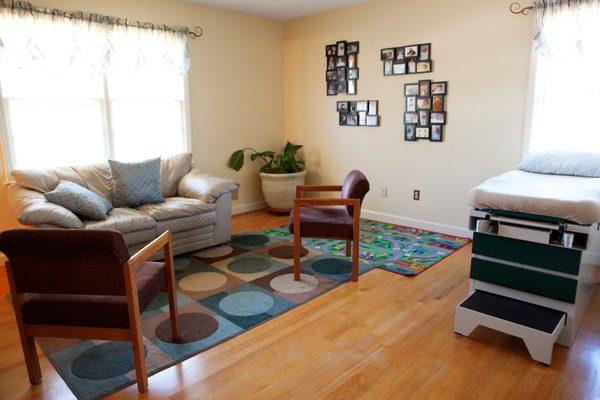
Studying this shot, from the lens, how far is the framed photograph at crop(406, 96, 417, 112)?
425cm

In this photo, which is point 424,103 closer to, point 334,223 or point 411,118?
point 411,118

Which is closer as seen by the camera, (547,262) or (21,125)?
(547,262)

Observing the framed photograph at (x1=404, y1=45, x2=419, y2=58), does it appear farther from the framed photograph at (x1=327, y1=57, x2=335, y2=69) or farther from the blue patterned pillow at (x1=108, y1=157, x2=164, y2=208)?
the blue patterned pillow at (x1=108, y1=157, x2=164, y2=208)

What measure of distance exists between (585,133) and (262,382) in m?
3.14

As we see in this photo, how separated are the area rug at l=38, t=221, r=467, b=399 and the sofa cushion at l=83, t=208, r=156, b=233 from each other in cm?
45

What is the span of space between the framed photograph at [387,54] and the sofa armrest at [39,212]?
130 inches

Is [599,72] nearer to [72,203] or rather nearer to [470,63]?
[470,63]

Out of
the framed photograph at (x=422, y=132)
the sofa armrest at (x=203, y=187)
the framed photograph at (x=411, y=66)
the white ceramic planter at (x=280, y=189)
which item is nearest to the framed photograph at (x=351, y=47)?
the framed photograph at (x=411, y=66)

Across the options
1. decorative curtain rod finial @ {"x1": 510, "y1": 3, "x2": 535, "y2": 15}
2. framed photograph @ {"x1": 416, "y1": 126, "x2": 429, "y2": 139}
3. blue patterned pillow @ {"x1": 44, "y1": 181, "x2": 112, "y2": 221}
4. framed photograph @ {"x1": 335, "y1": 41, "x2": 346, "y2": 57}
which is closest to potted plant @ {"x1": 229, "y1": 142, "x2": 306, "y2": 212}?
framed photograph @ {"x1": 335, "y1": 41, "x2": 346, "y2": 57}

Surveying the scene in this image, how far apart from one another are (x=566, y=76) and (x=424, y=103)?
122 cm

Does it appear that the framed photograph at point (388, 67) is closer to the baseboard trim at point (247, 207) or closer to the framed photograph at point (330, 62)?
the framed photograph at point (330, 62)

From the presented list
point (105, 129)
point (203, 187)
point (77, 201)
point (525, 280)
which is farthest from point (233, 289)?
point (105, 129)

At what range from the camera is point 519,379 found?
1991 millimetres

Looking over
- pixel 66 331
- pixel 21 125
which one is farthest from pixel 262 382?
pixel 21 125
